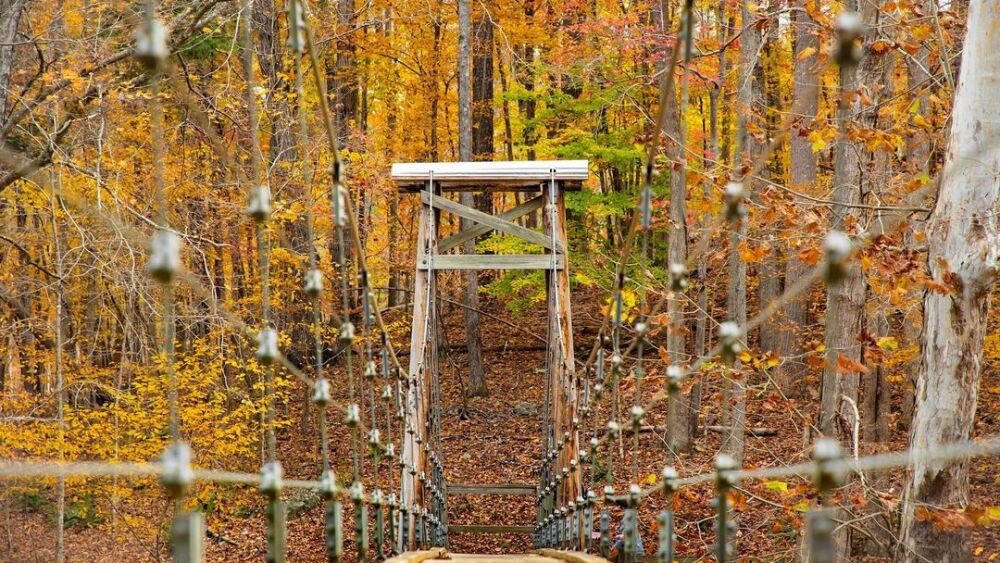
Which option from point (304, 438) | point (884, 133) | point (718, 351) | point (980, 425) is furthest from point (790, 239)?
point (304, 438)

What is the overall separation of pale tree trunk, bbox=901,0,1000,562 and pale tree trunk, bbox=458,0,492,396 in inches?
273

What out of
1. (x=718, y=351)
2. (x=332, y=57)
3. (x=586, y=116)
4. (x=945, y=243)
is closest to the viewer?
(x=718, y=351)

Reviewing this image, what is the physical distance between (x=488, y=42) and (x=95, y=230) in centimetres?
663

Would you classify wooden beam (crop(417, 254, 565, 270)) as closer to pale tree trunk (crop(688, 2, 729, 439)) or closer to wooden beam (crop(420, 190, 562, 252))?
wooden beam (crop(420, 190, 562, 252))

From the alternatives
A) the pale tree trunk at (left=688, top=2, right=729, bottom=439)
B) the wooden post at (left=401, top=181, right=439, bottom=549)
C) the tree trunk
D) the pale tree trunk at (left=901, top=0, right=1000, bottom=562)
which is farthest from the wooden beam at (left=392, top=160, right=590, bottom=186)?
the tree trunk

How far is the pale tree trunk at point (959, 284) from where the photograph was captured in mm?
3236

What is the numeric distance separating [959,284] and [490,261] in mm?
3444

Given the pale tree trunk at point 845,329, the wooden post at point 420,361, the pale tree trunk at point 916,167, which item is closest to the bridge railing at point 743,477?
the pale tree trunk at point 845,329

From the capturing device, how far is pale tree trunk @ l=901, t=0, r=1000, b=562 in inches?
127

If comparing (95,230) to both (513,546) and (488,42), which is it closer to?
(513,546)

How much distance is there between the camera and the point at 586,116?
10305 mm

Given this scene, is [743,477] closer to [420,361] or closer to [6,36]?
[420,361]

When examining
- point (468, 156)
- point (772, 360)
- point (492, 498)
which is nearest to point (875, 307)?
point (772, 360)

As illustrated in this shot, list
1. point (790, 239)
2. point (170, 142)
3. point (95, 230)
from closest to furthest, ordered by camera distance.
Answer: point (790, 239)
point (95, 230)
point (170, 142)
